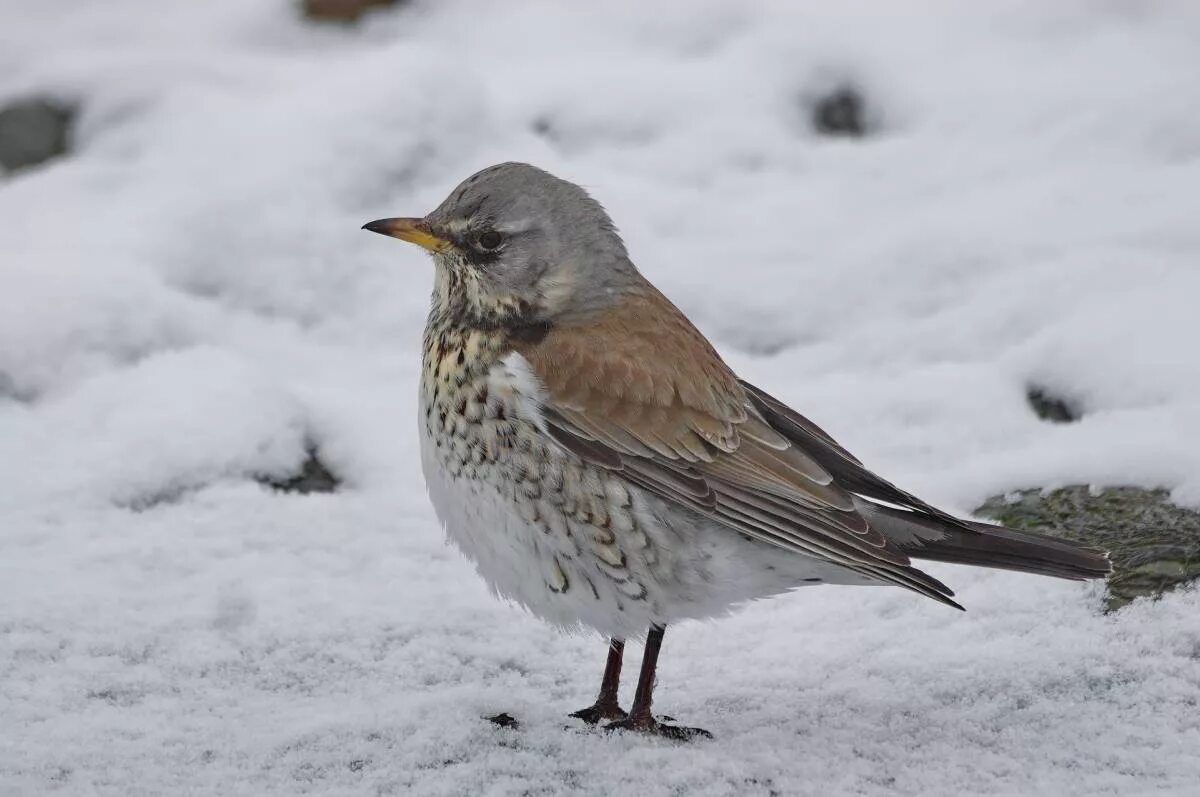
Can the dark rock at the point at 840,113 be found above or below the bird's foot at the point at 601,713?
above

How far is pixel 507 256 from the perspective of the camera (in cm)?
467

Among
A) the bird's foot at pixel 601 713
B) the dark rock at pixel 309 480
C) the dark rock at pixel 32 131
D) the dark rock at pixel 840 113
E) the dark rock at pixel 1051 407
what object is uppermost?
the dark rock at pixel 840 113

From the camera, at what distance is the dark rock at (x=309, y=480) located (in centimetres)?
593

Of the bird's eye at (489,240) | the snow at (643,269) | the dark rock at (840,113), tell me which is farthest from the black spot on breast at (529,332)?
the dark rock at (840,113)

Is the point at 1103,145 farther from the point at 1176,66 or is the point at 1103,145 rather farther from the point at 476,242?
the point at 476,242

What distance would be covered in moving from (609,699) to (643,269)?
3.43 metres

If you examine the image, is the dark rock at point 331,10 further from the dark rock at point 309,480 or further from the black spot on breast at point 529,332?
the black spot on breast at point 529,332

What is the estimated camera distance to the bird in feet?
13.8

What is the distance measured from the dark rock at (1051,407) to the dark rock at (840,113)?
2.72 m

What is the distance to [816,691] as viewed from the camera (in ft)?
Result: 14.9

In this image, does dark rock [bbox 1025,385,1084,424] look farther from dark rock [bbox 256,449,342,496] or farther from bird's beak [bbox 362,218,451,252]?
dark rock [bbox 256,449,342,496]

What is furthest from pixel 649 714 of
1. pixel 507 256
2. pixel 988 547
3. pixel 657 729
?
pixel 507 256

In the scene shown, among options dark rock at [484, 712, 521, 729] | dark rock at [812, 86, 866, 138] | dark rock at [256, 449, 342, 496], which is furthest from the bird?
dark rock at [812, 86, 866, 138]

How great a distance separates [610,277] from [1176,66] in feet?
16.6
